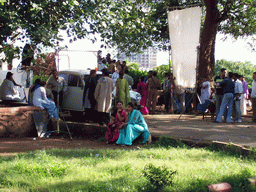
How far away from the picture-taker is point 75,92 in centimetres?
1382

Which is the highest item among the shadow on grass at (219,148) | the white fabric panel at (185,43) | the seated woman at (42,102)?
the white fabric panel at (185,43)

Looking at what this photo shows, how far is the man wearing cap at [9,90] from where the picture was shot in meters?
13.8

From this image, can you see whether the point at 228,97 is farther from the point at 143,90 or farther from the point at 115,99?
the point at 143,90

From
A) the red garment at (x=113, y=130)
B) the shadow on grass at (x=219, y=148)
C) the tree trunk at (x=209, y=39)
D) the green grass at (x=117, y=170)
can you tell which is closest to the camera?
the green grass at (x=117, y=170)

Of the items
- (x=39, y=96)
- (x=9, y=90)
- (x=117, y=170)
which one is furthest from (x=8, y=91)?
(x=117, y=170)

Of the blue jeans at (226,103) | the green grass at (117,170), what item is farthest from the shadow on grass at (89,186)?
the blue jeans at (226,103)

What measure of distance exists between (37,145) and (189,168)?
458 cm

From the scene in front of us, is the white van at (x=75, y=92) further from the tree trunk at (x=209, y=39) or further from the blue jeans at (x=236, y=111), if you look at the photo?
the tree trunk at (x=209, y=39)

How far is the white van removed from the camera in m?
13.7

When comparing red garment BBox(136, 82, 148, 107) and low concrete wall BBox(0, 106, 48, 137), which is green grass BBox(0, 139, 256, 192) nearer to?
low concrete wall BBox(0, 106, 48, 137)

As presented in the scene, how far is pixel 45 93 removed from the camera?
1138 cm

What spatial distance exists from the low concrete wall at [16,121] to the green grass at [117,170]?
3.76 metres

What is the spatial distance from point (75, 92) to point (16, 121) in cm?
359

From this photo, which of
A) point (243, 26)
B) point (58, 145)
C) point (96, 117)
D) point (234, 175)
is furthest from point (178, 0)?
point (234, 175)
